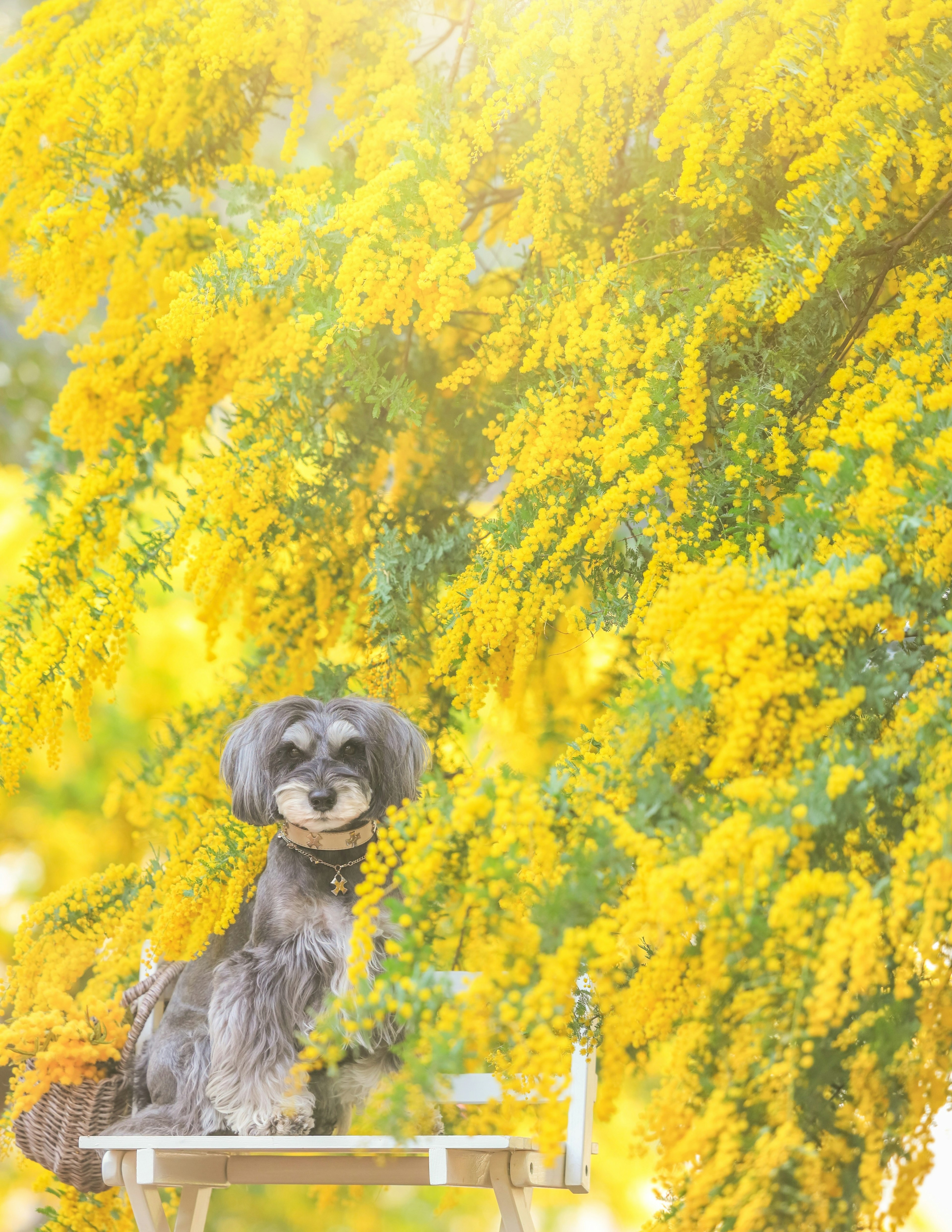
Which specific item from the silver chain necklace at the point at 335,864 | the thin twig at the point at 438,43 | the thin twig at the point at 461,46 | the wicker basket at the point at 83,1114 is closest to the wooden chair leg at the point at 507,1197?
the silver chain necklace at the point at 335,864

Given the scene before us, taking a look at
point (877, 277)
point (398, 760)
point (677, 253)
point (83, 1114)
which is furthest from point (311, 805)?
point (877, 277)

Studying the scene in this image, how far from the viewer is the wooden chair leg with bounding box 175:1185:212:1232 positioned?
80.4 inches

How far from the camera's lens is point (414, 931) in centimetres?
143

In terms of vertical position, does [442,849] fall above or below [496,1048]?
above

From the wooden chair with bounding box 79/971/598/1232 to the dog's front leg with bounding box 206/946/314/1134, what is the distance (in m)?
0.05

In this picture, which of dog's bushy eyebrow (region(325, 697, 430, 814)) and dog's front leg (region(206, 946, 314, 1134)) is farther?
dog's bushy eyebrow (region(325, 697, 430, 814))

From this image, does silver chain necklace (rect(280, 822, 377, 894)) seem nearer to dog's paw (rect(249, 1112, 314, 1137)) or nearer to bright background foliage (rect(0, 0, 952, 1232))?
bright background foliage (rect(0, 0, 952, 1232))

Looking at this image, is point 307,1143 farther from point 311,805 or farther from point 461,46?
point 461,46

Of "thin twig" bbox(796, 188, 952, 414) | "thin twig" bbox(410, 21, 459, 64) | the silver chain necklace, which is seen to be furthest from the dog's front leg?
"thin twig" bbox(410, 21, 459, 64)

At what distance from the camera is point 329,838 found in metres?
1.89

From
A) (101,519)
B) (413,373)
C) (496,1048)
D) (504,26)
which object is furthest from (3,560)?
(496,1048)

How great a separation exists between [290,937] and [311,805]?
0.80 ft

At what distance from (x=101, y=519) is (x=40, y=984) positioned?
1.03 metres

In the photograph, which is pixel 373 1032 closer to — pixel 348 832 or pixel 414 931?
pixel 348 832
